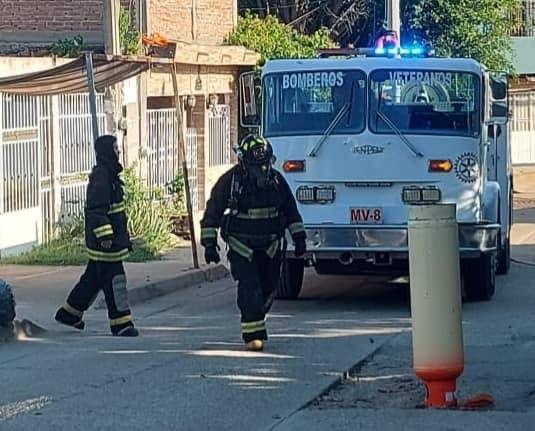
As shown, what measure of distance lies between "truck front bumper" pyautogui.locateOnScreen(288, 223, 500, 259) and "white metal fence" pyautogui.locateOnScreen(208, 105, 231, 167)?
49.1 ft

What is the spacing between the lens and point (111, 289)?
1191 cm

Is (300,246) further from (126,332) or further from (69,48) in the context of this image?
(69,48)

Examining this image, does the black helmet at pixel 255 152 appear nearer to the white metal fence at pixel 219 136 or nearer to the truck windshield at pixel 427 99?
the truck windshield at pixel 427 99

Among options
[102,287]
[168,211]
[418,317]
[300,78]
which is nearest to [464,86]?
[300,78]

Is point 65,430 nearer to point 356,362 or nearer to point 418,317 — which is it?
point 418,317

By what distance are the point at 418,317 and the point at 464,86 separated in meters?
6.75

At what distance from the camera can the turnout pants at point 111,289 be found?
1191 centimetres

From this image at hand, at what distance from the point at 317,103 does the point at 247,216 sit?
145 inches

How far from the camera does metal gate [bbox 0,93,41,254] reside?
19.3 metres

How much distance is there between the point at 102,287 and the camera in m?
12.0

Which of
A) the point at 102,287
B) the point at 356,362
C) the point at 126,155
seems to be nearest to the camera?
the point at 356,362

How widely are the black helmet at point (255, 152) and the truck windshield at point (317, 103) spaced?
3132 mm

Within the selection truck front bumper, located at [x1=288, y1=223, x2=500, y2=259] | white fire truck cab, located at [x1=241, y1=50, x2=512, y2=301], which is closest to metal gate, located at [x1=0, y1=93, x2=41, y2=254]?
white fire truck cab, located at [x1=241, y1=50, x2=512, y2=301]

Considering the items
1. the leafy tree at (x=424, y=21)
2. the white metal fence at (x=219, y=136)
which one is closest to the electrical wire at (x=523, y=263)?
the white metal fence at (x=219, y=136)
